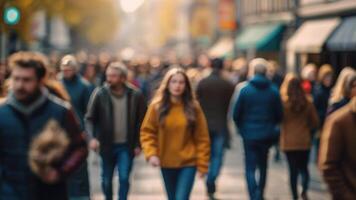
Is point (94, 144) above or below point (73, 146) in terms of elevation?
below

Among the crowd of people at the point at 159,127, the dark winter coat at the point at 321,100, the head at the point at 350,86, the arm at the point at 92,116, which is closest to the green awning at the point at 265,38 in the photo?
the crowd of people at the point at 159,127

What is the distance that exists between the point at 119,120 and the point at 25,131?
13.8 feet

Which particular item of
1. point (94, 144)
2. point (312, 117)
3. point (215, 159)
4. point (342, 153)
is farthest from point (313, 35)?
point (342, 153)

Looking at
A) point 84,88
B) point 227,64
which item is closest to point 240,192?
point 84,88

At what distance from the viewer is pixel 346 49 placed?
24.7 m

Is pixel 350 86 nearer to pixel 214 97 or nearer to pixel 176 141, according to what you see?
pixel 176 141

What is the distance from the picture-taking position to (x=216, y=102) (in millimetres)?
12812

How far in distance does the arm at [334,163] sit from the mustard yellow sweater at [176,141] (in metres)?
2.84

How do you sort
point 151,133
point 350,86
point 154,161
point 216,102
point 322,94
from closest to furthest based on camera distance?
point 350,86, point 154,161, point 151,133, point 216,102, point 322,94

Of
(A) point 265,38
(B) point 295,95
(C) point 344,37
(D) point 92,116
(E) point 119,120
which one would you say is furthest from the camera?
(A) point 265,38

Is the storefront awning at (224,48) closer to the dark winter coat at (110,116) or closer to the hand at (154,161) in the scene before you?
the dark winter coat at (110,116)

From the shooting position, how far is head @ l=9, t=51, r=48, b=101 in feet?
18.5

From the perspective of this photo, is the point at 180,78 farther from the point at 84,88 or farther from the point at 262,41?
the point at 262,41

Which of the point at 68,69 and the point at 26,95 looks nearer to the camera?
the point at 26,95
